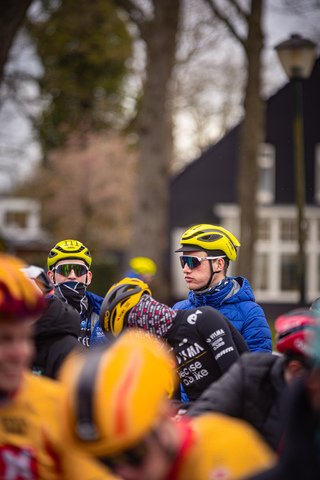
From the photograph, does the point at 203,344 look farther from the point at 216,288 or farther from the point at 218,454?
the point at 218,454

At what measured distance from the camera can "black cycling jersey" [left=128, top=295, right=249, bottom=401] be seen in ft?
12.8

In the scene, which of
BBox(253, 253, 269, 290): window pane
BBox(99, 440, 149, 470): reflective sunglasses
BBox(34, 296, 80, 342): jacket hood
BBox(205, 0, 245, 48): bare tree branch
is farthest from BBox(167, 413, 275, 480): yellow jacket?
BBox(253, 253, 269, 290): window pane

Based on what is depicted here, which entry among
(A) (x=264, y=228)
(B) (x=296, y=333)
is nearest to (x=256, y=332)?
(B) (x=296, y=333)

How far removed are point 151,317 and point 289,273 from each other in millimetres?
24423

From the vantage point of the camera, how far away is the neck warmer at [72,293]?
5.08 meters

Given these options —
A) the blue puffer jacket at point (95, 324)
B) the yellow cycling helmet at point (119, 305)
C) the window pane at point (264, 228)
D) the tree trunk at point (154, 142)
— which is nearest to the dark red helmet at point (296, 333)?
the yellow cycling helmet at point (119, 305)

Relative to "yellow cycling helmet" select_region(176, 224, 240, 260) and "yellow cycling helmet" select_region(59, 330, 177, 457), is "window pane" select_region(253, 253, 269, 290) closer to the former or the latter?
"yellow cycling helmet" select_region(176, 224, 240, 260)

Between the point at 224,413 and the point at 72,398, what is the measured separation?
132 centimetres

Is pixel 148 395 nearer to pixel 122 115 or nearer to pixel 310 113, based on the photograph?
pixel 122 115

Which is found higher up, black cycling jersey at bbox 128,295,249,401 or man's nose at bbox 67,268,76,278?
man's nose at bbox 67,268,76,278

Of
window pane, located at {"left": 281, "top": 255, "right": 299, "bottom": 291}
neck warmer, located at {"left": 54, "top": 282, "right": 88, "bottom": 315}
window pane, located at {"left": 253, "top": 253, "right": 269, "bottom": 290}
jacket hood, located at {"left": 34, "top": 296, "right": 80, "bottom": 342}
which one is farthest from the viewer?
window pane, located at {"left": 253, "top": 253, "right": 269, "bottom": 290}

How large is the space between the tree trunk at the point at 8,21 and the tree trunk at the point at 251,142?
504cm

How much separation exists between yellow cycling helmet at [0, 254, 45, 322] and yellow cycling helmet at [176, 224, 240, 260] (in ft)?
9.64

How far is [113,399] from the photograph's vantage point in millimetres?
1691
